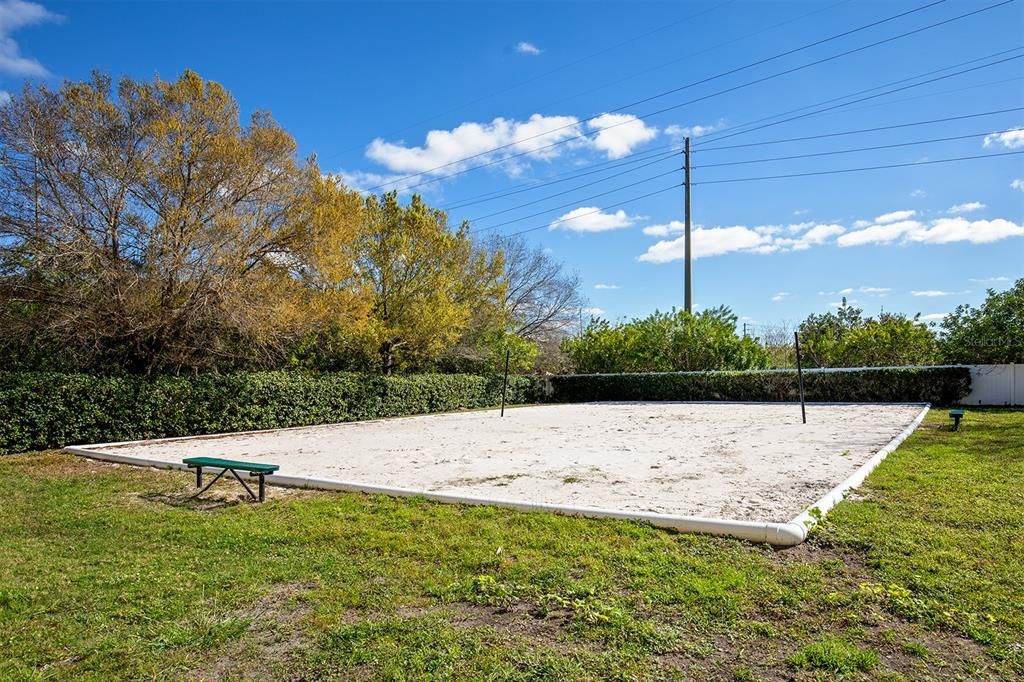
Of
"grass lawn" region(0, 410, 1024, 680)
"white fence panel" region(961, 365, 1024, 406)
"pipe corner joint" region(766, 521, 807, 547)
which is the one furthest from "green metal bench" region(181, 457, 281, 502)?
"white fence panel" region(961, 365, 1024, 406)

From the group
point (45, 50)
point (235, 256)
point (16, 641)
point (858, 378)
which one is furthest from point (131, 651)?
point (858, 378)

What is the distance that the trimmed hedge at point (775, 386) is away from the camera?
1750 cm

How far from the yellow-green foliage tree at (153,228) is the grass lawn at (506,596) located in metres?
7.01

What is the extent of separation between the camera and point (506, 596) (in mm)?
3342

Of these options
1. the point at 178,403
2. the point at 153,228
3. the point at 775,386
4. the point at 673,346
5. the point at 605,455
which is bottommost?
the point at 605,455

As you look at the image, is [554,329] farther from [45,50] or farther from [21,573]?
[21,573]

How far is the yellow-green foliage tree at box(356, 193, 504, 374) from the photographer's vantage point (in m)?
18.7

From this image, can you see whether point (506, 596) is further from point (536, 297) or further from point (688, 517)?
point (536, 297)

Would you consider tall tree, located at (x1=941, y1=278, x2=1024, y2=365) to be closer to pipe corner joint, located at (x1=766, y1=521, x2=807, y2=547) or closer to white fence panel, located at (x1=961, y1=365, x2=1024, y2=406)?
white fence panel, located at (x1=961, y1=365, x2=1024, y2=406)

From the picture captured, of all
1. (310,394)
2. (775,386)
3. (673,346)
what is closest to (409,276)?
(310,394)

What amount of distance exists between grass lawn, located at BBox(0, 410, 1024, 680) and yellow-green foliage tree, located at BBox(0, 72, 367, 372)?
701 centimetres

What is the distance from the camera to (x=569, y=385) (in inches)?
1025

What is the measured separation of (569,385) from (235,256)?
54.4 ft

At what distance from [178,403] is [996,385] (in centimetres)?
2172
